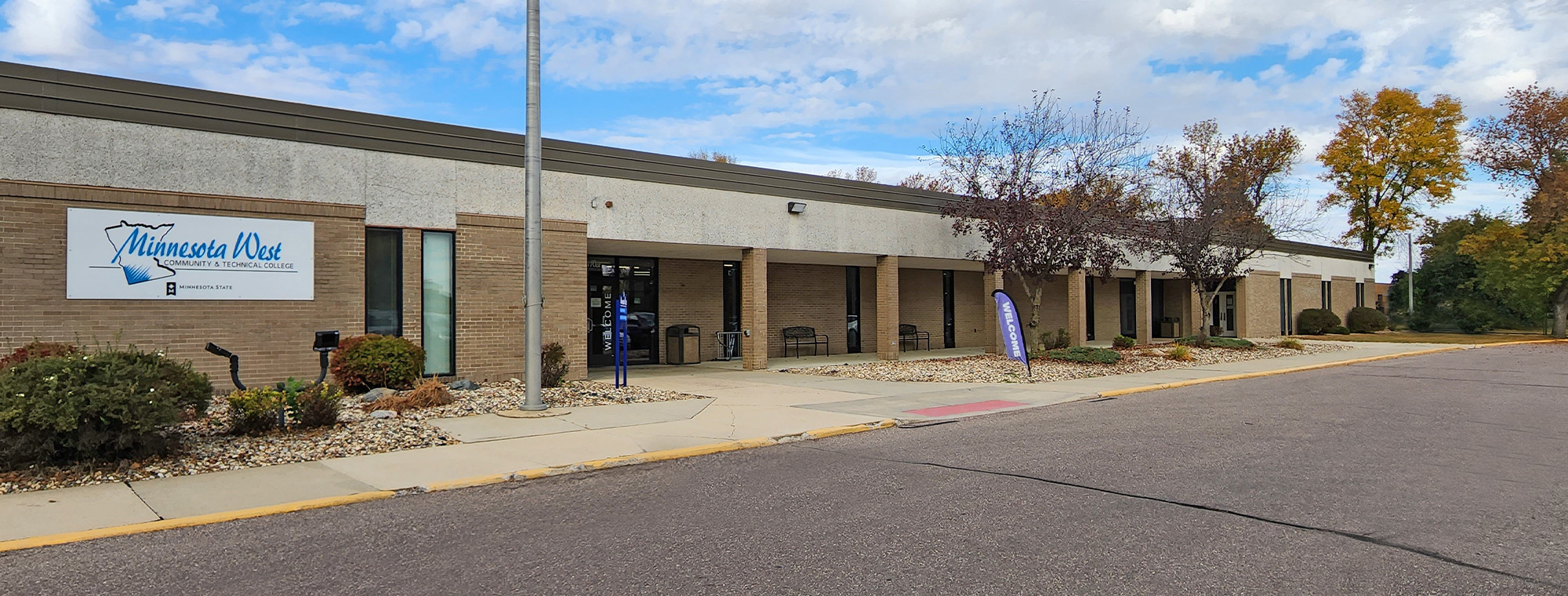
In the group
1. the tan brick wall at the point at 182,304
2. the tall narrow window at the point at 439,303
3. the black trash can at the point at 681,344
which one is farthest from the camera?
the black trash can at the point at 681,344

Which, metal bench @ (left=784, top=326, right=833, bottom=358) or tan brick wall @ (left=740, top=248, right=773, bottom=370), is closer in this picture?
tan brick wall @ (left=740, top=248, right=773, bottom=370)

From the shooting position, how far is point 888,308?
22.8 meters

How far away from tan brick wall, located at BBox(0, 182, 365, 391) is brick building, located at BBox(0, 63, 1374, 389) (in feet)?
0.07

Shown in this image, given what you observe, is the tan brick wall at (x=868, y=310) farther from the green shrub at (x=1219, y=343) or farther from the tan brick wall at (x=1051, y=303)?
the green shrub at (x=1219, y=343)

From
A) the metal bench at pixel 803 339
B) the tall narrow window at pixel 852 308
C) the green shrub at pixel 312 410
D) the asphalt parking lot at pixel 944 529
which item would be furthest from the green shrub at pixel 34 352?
the tall narrow window at pixel 852 308

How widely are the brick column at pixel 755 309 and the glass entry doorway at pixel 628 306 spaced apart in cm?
248

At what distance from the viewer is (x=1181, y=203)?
28094mm

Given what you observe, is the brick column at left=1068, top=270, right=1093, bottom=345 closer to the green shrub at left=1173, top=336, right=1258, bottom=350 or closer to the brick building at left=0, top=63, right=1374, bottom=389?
the green shrub at left=1173, top=336, right=1258, bottom=350

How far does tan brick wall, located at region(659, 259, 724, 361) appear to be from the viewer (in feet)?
71.1

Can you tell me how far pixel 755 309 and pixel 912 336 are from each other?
8542 mm

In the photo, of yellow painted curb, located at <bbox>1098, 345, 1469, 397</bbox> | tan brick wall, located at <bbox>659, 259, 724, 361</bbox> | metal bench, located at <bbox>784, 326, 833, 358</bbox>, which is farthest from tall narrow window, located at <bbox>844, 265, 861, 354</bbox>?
yellow painted curb, located at <bbox>1098, 345, 1469, 397</bbox>

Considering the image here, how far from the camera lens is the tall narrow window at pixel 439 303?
1523 centimetres

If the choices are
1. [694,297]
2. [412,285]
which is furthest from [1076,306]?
[412,285]

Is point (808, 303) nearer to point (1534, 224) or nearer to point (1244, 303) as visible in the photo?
point (1244, 303)
